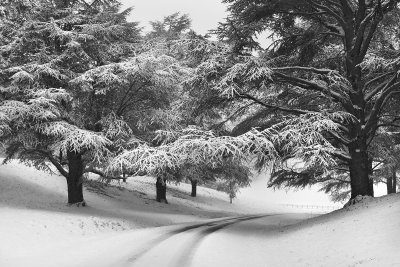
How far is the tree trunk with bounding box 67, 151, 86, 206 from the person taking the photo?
17.6 metres

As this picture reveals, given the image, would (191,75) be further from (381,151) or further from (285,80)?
(381,151)

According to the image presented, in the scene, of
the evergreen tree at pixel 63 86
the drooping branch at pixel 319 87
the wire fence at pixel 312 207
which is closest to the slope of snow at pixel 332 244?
the drooping branch at pixel 319 87

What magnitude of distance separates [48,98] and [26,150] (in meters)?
2.89

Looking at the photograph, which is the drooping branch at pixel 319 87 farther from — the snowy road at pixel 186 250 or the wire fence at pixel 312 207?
the wire fence at pixel 312 207

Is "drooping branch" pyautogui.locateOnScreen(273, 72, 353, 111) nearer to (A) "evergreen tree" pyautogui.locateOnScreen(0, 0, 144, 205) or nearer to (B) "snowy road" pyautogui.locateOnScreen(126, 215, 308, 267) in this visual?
(B) "snowy road" pyautogui.locateOnScreen(126, 215, 308, 267)

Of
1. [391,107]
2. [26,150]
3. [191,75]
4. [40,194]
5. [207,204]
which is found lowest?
[207,204]

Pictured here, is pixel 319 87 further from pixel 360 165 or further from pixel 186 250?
pixel 186 250

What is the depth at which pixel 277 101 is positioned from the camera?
1792 centimetres

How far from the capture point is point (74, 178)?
17.7 metres

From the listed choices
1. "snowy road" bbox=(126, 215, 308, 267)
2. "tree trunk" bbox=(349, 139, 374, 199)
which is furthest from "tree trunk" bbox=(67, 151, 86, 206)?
"tree trunk" bbox=(349, 139, 374, 199)

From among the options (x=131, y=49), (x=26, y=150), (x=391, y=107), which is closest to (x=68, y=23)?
(x=131, y=49)

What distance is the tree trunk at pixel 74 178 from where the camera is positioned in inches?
695

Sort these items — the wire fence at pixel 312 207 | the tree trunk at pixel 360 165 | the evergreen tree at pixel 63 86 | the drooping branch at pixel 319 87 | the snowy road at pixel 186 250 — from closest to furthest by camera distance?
the snowy road at pixel 186 250
the drooping branch at pixel 319 87
the tree trunk at pixel 360 165
the evergreen tree at pixel 63 86
the wire fence at pixel 312 207

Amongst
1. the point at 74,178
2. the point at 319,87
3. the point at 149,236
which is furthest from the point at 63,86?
the point at 319,87
